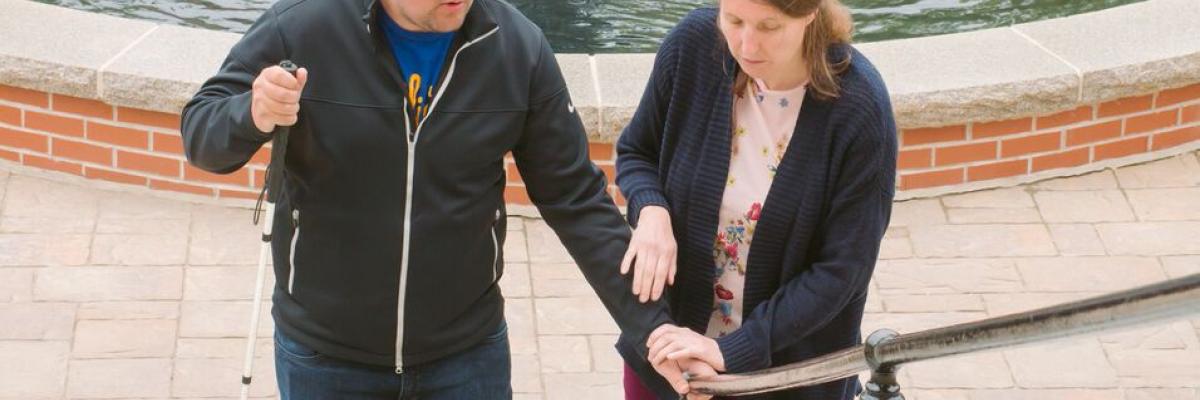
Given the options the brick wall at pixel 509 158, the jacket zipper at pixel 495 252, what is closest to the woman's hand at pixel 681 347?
the jacket zipper at pixel 495 252

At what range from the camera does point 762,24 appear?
3121mm

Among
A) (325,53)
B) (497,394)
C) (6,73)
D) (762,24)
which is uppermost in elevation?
(762,24)

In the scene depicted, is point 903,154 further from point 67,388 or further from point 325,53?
point 325,53

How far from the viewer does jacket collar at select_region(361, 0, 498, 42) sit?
3.17m

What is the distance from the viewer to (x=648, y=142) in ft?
11.7

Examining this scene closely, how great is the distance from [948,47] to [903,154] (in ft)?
1.44

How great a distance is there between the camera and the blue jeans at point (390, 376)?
341cm

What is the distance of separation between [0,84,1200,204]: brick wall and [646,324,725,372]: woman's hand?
8.13ft

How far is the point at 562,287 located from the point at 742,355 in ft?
7.78

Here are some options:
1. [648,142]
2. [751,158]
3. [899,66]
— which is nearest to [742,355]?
[751,158]

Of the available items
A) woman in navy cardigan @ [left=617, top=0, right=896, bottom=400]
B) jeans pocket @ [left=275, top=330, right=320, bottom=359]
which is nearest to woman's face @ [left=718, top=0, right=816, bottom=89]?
woman in navy cardigan @ [left=617, top=0, right=896, bottom=400]

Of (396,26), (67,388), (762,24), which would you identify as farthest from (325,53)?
(67,388)

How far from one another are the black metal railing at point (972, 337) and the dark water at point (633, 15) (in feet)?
13.2

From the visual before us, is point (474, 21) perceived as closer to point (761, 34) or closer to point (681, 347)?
point (761, 34)
